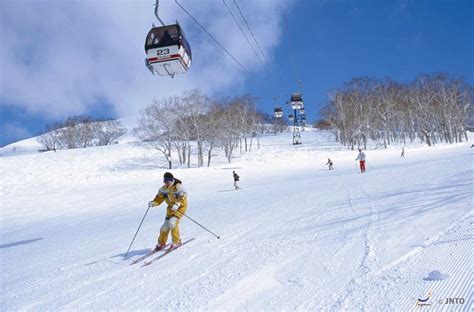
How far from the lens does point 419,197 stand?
8242 mm

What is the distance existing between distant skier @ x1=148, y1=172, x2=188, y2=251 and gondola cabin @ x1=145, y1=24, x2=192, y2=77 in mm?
5441

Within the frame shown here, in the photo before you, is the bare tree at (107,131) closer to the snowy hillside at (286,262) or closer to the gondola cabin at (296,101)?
the gondola cabin at (296,101)

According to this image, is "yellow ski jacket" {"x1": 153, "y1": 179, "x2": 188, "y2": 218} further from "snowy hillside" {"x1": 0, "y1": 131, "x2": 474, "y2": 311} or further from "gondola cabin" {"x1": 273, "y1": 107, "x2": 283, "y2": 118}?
"gondola cabin" {"x1": 273, "y1": 107, "x2": 283, "y2": 118}

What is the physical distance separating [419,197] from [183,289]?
7.05 metres

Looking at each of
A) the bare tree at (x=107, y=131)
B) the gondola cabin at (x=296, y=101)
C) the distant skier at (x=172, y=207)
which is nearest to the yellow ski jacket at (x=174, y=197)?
the distant skier at (x=172, y=207)

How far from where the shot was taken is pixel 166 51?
10555mm

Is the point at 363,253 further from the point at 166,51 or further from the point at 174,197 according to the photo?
the point at 166,51

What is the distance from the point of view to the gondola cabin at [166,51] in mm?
10539

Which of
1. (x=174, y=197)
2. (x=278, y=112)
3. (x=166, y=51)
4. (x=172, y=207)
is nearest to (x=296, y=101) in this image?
(x=278, y=112)

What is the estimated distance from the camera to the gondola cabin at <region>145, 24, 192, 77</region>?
34.6 feet

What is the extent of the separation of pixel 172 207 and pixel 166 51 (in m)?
6.31

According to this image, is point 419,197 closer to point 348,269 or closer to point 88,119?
point 348,269

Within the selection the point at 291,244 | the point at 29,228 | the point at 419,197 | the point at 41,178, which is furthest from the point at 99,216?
the point at 41,178

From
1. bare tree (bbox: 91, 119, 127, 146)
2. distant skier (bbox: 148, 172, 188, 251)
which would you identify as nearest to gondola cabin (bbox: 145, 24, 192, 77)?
distant skier (bbox: 148, 172, 188, 251)
